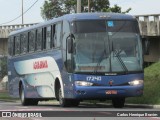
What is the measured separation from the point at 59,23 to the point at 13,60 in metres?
7.88

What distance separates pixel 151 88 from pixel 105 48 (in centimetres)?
925

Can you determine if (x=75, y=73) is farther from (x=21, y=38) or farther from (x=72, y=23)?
(x=21, y=38)

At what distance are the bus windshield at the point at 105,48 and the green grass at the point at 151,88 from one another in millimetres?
5403

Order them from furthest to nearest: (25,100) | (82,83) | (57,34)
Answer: (25,100) → (57,34) → (82,83)

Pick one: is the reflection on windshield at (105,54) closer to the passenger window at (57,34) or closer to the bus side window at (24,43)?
the passenger window at (57,34)

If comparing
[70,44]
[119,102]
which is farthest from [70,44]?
[119,102]

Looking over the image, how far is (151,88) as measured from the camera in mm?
30891

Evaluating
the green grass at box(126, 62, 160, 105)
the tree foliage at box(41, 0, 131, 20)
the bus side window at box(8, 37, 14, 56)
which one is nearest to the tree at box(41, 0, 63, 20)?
the tree foliage at box(41, 0, 131, 20)

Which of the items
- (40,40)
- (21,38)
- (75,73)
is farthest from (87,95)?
(21,38)

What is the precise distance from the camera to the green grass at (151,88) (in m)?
28.0

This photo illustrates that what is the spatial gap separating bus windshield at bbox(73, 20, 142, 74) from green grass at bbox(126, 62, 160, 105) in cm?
540

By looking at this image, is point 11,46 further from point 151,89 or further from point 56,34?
point 56,34

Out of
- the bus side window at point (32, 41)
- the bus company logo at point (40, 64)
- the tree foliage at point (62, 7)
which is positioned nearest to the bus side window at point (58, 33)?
the bus company logo at point (40, 64)

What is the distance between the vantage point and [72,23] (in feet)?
74.2
